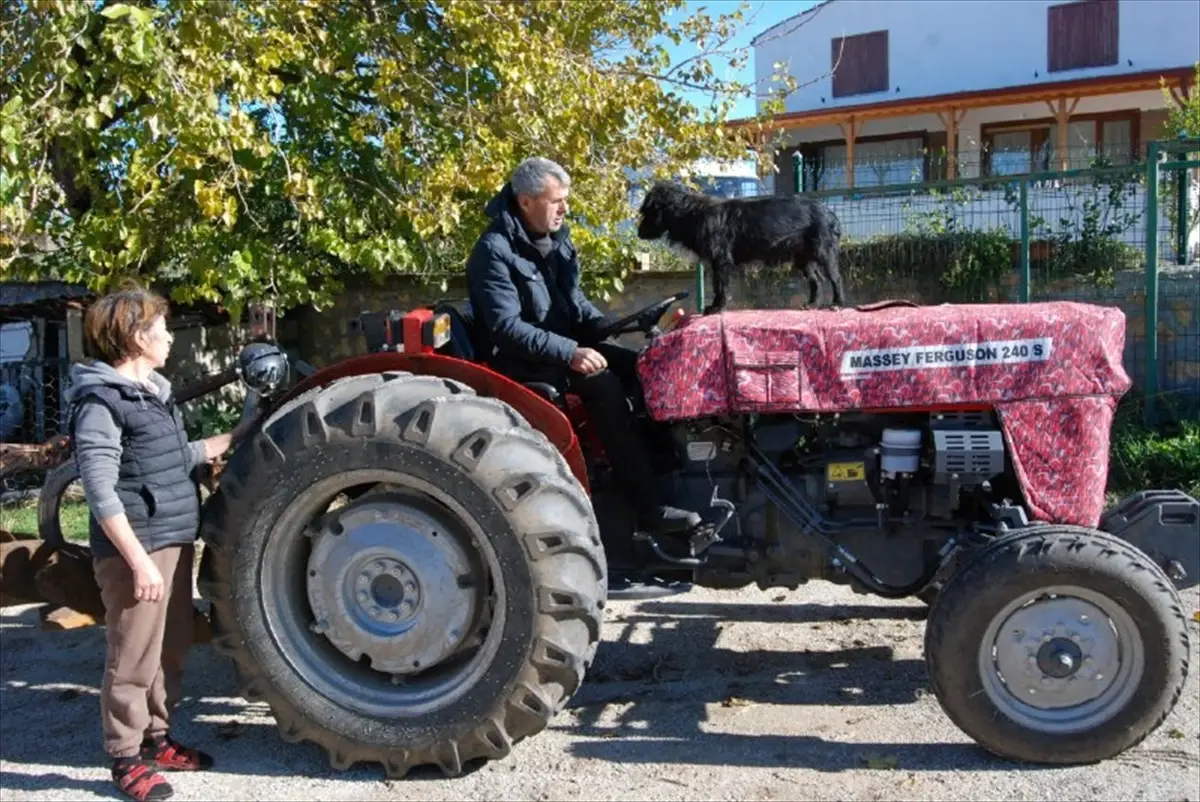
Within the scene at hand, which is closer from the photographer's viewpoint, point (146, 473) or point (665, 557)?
point (146, 473)

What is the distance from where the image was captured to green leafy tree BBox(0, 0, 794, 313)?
23.0 feet

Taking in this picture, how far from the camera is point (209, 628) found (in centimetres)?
392

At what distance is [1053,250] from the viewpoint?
870 cm

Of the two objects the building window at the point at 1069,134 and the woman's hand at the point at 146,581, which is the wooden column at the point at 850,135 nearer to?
the building window at the point at 1069,134

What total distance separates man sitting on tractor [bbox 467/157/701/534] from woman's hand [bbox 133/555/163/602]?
137cm

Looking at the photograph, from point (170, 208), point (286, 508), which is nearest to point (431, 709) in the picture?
point (286, 508)

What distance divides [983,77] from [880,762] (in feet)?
A: 77.0

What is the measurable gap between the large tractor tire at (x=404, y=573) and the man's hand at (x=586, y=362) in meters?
0.31

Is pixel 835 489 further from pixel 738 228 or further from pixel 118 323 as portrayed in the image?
pixel 738 228

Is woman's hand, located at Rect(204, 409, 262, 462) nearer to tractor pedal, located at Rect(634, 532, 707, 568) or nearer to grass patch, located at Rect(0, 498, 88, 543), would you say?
tractor pedal, located at Rect(634, 532, 707, 568)

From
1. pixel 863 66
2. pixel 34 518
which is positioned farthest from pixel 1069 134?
pixel 34 518

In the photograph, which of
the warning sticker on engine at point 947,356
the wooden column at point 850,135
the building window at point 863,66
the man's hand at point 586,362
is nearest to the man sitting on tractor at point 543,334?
the man's hand at point 586,362

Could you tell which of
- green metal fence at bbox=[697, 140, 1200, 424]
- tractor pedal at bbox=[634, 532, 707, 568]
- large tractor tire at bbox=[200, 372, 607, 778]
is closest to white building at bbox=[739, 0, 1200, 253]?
green metal fence at bbox=[697, 140, 1200, 424]

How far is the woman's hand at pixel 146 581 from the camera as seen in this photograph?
341 cm
